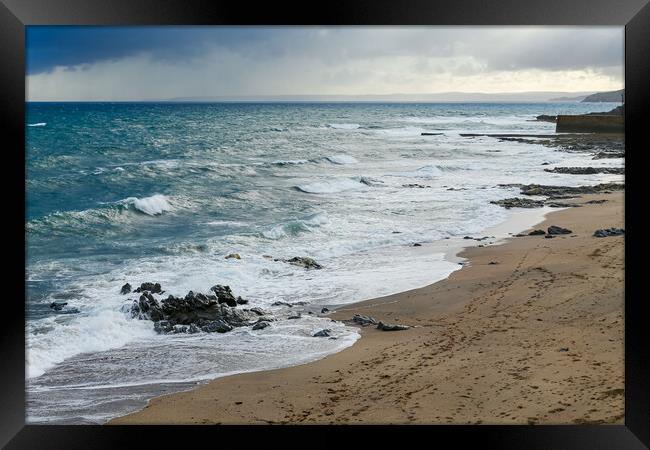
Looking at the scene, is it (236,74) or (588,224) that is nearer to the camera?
(588,224)

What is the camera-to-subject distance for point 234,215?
28.9ft

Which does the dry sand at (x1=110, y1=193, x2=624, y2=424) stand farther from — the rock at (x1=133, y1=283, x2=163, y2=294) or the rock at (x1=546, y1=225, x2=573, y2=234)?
the rock at (x1=133, y1=283, x2=163, y2=294)

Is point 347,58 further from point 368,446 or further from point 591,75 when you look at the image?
point 368,446

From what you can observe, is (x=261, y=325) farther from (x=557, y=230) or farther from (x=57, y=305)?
(x=557, y=230)

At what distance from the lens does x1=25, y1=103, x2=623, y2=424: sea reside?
4.66 meters

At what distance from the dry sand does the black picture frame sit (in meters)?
0.26

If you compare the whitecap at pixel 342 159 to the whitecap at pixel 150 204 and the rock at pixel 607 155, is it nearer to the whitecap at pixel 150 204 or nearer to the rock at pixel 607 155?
the whitecap at pixel 150 204

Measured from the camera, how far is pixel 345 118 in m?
12.4

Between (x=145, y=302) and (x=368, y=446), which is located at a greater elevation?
(x=145, y=302)

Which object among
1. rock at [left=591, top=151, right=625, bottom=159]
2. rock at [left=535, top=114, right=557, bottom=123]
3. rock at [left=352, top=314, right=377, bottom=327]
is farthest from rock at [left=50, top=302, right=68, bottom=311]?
rock at [left=535, top=114, right=557, bottom=123]

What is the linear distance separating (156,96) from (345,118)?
3378 mm

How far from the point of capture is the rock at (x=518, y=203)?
8578 mm
